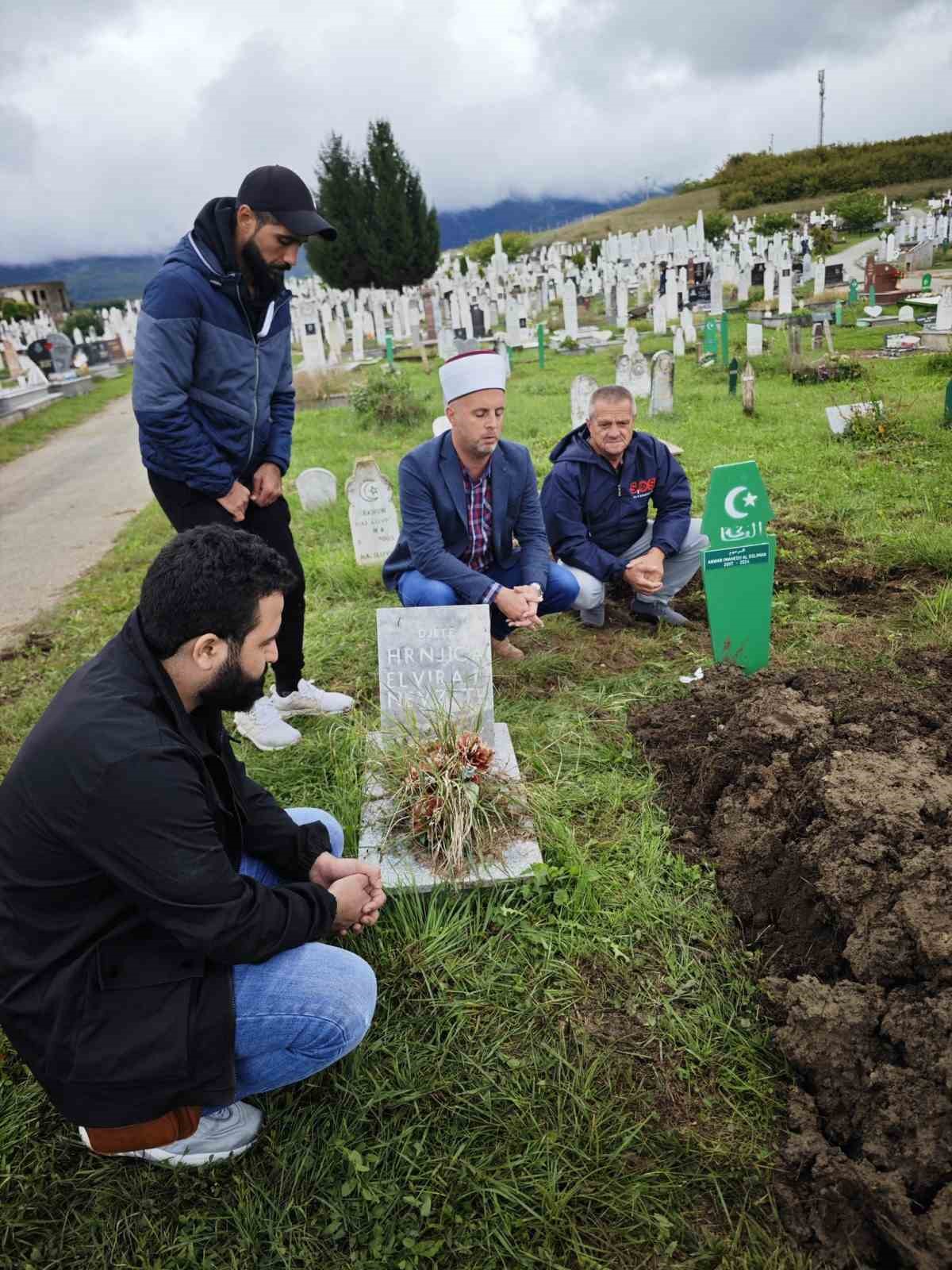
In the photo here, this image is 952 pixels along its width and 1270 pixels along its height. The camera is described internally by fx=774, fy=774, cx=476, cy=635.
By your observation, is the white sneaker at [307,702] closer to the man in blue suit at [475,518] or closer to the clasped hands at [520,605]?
the man in blue suit at [475,518]

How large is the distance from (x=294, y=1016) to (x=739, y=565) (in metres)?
2.69

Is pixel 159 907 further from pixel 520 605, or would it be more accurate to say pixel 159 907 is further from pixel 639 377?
pixel 639 377

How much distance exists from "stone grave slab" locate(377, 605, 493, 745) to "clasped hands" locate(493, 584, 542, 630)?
1.41 ft

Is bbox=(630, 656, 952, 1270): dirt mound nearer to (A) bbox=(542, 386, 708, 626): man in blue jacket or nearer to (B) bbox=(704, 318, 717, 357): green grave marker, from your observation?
(A) bbox=(542, 386, 708, 626): man in blue jacket

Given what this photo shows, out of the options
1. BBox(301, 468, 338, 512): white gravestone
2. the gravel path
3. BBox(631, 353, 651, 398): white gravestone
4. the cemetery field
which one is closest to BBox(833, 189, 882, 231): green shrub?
BBox(631, 353, 651, 398): white gravestone

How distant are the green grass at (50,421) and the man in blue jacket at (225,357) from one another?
432 inches

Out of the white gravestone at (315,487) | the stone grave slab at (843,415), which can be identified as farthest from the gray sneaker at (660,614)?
the stone grave slab at (843,415)

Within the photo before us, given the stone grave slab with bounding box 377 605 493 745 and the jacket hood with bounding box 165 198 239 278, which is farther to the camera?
the stone grave slab with bounding box 377 605 493 745

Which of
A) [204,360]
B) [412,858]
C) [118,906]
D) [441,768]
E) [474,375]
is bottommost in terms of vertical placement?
[412,858]

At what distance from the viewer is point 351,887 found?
2.08 m

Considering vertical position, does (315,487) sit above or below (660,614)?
above

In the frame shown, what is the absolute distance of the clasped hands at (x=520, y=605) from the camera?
354cm

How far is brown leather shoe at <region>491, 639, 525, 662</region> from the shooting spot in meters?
4.06

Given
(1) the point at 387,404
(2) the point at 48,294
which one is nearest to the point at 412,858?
(1) the point at 387,404
